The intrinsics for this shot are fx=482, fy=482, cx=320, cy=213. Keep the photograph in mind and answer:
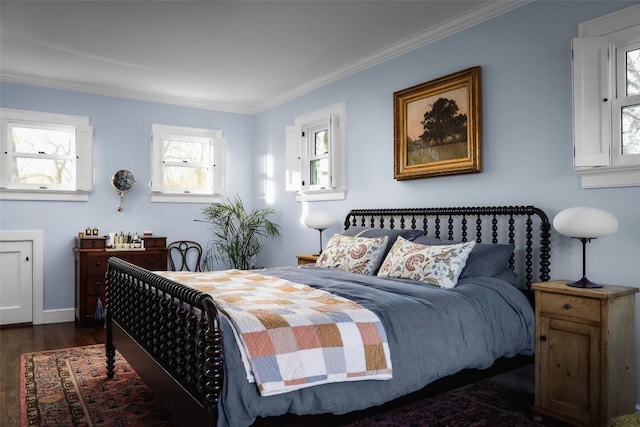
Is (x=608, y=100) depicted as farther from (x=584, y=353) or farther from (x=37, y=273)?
(x=37, y=273)

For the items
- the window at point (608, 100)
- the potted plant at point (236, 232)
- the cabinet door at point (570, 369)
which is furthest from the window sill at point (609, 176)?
the potted plant at point (236, 232)

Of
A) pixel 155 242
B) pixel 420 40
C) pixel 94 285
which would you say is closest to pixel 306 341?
pixel 420 40

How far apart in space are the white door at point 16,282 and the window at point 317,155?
2968mm

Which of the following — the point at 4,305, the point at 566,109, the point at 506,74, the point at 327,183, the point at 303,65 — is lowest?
the point at 4,305

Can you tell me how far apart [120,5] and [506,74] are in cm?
282

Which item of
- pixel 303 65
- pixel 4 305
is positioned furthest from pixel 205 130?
pixel 4 305

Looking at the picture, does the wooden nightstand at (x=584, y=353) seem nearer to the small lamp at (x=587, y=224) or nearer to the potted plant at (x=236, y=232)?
the small lamp at (x=587, y=224)

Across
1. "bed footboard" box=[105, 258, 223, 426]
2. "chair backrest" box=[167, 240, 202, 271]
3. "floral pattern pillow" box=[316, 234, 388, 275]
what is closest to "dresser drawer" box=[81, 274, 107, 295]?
"chair backrest" box=[167, 240, 202, 271]

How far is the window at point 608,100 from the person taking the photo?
2766mm

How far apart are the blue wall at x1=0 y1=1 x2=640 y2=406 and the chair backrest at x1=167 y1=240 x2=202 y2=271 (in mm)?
127

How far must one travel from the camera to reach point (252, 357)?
185cm

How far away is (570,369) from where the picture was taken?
8.54 ft

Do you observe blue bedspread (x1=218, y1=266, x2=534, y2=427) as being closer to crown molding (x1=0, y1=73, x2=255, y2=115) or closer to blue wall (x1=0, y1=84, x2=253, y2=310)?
blue wall (x1=0, y1=84, x2=253, y2=310)

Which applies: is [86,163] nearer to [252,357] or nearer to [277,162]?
[277,162]
